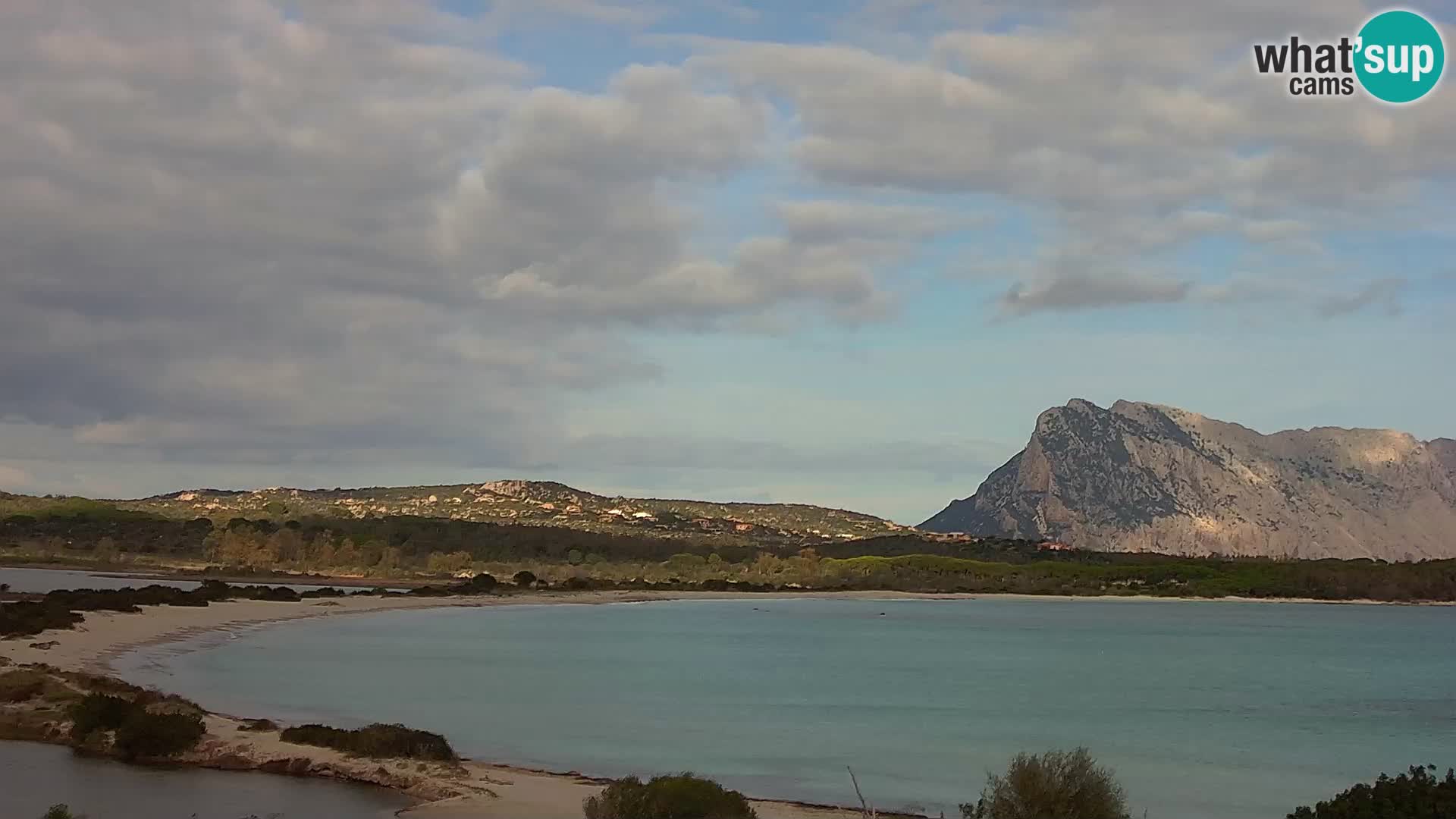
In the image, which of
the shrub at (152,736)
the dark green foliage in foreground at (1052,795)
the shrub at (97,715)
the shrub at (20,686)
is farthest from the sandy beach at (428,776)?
the dark green foliage in foreground at (1052,795)

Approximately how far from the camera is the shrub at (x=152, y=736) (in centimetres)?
2041

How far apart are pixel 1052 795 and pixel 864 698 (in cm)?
2580

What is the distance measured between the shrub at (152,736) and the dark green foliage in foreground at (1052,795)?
11730mm

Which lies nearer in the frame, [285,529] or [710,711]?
[710,711]

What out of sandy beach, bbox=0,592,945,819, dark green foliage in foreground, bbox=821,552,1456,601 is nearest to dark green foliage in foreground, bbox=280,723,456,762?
sandy beach, bbox=0,592,945,819

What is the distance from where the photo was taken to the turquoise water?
1033 inches

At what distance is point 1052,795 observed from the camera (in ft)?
52.1

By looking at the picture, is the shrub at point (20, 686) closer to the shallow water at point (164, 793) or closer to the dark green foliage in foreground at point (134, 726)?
the dark green foliage in foreground at point (134, 726)

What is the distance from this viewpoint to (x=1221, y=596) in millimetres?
135875

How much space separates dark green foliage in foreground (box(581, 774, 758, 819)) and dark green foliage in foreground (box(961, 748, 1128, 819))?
289cm

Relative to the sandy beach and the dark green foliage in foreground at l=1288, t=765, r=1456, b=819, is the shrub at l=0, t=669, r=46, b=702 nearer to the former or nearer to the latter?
the sandy beach

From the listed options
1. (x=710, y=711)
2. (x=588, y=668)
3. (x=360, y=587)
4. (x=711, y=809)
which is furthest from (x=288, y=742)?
(x=360, y=587)

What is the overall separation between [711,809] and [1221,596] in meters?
129

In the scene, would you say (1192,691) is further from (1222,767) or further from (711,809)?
(711,809)
